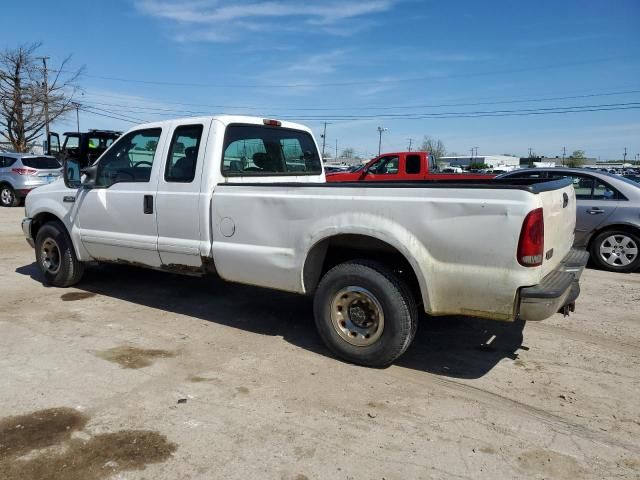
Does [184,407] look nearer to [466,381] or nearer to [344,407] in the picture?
[344,407]

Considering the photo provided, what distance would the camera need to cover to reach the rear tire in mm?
16031

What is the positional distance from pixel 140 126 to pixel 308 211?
7.76 feet

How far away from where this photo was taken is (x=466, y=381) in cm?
377

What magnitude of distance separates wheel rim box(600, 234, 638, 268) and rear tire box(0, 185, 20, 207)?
16.3 m

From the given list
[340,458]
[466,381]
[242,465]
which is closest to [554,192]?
[466,381]

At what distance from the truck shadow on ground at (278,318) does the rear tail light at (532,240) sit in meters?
1.12

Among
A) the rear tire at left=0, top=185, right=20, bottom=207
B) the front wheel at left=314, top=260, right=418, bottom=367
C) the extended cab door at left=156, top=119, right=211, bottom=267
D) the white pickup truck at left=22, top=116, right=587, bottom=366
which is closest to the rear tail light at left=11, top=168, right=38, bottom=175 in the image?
the rear tire at left=0, top=185, right=20, bottom=207

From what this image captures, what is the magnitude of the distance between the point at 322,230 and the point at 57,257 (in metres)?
3.95

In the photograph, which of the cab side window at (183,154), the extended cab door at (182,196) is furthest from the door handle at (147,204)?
the cab side window at (183,154)

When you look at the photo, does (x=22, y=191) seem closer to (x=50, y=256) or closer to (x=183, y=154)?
(x=50, y=256)

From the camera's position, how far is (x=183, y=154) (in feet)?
15.8

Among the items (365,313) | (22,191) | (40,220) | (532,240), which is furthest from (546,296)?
(22,191)

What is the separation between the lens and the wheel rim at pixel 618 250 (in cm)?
746

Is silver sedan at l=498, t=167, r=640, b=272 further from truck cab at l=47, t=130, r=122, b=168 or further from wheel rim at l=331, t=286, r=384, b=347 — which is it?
truck cab at l=47, t=130, r=122, b=168
